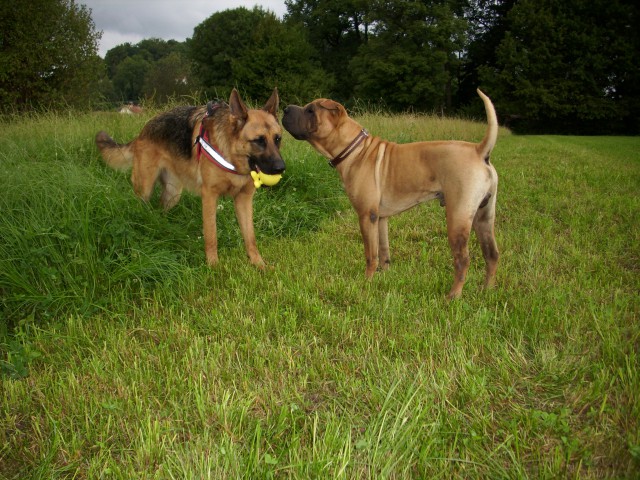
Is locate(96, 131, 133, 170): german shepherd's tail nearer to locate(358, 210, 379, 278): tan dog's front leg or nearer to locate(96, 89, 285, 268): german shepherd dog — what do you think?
locate(96, 89, 285, 268): german shepherd dog

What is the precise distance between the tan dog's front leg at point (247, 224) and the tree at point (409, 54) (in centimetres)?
3439

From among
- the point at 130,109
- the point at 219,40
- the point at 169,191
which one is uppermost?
the point at 219,40

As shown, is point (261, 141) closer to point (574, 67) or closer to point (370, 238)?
point (370, 238)

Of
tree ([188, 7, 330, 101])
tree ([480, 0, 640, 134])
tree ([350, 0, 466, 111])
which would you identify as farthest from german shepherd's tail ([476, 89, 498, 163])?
tree ([480, 0, 640, 134])

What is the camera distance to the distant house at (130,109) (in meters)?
8.59

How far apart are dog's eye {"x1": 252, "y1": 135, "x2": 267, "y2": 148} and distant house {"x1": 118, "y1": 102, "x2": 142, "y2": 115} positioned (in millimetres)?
5907

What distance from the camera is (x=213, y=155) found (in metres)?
3.86

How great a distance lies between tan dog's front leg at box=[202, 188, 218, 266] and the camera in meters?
3.90

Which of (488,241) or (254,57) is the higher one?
(254,57)

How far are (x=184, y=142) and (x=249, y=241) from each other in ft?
4.69

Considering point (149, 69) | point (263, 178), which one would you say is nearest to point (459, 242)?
point (263, 178)

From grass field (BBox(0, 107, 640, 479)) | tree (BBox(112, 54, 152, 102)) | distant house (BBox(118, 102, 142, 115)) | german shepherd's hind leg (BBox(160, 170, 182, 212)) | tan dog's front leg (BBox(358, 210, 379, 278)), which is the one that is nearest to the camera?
grass field (BBox(0, 107, 640, 479))

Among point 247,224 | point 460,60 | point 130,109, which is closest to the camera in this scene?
point 247,224

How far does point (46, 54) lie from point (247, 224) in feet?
45.9
